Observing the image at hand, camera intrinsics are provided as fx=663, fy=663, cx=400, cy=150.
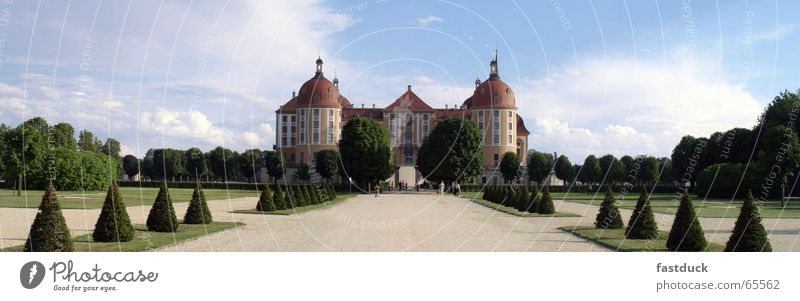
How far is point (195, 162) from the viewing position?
106m

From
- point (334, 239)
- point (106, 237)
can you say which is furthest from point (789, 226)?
point (106, 237)

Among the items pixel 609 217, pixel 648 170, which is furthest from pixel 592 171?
pixel 609 217

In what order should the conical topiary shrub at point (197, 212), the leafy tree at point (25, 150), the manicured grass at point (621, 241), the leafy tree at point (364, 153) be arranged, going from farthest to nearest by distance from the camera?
the leafy tree at point (364, 153), the leafy tree at point (25, 150), the conical topiary shrub at point (197, 212), the manicured grass at point (621, 241)

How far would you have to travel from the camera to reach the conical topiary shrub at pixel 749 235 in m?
13.9

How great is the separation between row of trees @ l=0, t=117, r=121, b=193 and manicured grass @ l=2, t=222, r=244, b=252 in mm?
16529

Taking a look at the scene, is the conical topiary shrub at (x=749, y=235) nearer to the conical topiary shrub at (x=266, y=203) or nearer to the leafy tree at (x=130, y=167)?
the conical topiary shrub at (x=266, y=203)

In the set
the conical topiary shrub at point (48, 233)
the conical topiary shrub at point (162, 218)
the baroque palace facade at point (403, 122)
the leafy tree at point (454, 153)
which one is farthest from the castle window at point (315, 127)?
the conical topiary shrub at point (48, 233)

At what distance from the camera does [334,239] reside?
760 inches

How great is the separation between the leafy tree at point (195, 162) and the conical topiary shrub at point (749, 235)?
98.4 m

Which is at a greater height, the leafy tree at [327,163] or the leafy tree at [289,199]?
the leafy tree at [327,163]

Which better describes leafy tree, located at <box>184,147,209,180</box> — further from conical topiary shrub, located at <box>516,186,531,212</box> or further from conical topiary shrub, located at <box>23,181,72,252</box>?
conical topiary shrub, located at <box>23,181,72,252</box>

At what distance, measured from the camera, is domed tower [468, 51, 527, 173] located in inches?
3000

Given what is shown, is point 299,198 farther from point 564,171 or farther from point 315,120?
point 564,171
